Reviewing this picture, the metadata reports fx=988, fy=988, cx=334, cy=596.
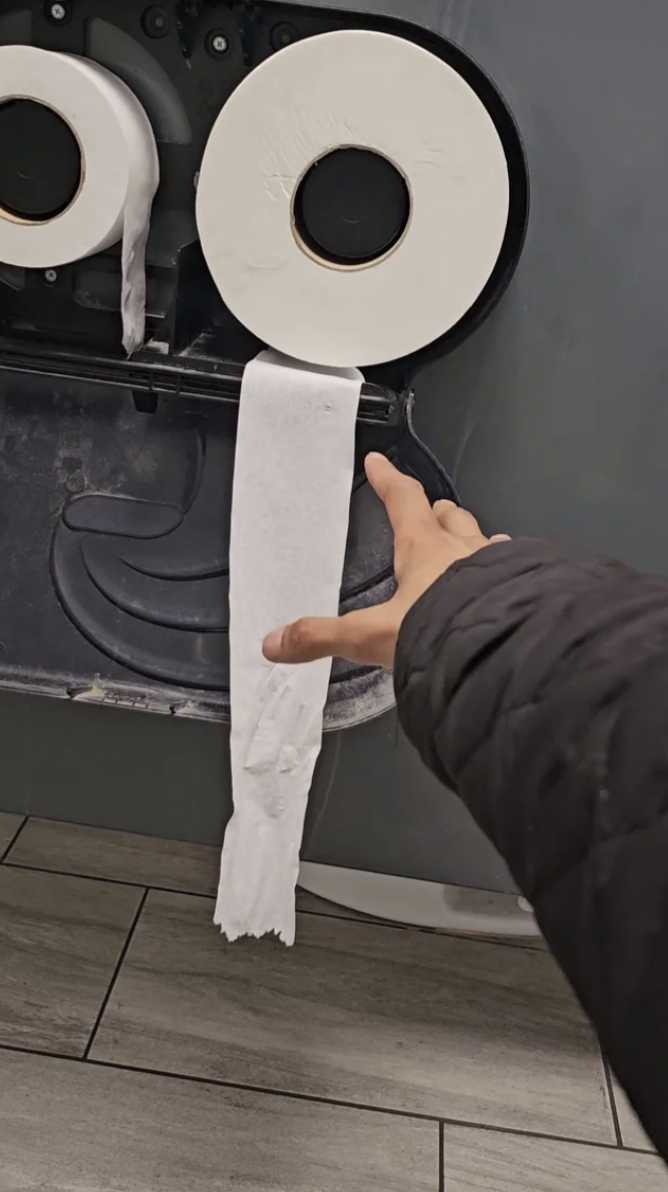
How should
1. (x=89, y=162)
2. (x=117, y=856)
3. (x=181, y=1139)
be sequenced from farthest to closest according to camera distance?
(x=117, y=856) < (x=181, y=1139) < (x=89, y=162)

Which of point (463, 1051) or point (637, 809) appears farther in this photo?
point (463, 1051)

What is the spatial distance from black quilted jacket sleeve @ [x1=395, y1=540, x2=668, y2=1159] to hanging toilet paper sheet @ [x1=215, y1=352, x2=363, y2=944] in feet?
0.85

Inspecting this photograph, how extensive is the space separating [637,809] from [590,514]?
46 cm

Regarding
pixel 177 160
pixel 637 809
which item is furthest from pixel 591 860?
pixel 177 160

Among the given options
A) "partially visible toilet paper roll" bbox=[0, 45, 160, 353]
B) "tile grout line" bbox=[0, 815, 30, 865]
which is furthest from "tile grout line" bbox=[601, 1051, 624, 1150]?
"partially visible toilet paper roll" bbox=[0, 45, 160, 353]

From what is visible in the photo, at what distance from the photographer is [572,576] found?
0.32 m

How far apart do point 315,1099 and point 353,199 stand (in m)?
0.62

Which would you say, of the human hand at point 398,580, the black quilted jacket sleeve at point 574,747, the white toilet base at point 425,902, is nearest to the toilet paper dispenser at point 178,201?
the human hand at point 398,580

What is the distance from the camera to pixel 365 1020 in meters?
0.79

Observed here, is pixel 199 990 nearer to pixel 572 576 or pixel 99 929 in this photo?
pixel 99 929

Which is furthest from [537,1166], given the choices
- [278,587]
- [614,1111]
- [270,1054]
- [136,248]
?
[136,248]

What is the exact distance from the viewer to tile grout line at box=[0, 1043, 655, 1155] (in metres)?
0.73

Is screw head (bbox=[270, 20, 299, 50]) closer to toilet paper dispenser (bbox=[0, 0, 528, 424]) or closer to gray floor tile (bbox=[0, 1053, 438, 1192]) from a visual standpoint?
toilet paper dispenser (bbox=[0, 0, 528, 424])

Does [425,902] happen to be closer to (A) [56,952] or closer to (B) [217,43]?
(A) [56,952]
